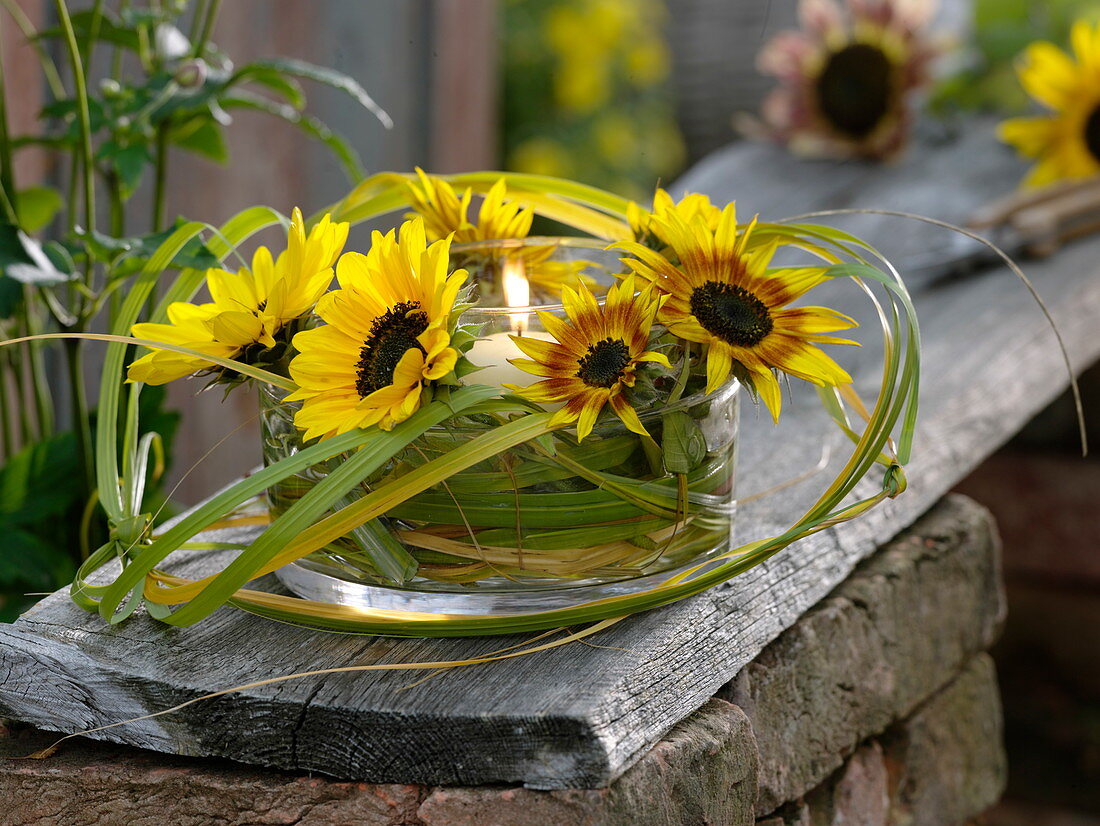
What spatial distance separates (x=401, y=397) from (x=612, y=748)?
206 millimetres

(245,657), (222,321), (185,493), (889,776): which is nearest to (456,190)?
(222,321)

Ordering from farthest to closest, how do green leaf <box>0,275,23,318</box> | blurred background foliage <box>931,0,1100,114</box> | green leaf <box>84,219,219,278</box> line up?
1. blurred background foliage <box>931,0,1100,114</box>
2. green leaf <box>0,275,23,318</box>
3. green leaf <box>84,219,219,278</box>

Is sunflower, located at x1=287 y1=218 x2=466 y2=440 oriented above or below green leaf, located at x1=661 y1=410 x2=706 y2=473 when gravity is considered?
above

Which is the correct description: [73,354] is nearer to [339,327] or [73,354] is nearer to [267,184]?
[339,327]

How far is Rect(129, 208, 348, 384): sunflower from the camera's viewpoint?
0.60m

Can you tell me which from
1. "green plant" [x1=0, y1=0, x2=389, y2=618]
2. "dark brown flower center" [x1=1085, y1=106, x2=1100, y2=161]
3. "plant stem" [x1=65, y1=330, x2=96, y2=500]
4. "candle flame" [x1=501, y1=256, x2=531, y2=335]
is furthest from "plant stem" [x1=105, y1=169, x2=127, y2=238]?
"dark brown flower center" [x1=1085, y1=106, x2=1100, y2=161]

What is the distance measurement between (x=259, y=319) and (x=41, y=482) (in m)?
0.44

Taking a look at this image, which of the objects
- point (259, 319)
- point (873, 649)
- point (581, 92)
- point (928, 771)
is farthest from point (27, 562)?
point (581, 92)

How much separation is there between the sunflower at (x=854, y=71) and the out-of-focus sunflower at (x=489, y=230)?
1.08 meters

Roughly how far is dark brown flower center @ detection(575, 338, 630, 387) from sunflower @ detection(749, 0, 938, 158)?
1277 millimetres

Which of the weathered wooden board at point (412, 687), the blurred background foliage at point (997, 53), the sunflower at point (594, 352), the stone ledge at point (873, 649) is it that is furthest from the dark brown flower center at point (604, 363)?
the blurred background foliage at point (997, 53)

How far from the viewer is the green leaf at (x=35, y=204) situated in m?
1.01

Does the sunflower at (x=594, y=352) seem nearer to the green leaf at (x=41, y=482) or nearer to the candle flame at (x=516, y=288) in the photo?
the candle flame at (x=516, y=288)

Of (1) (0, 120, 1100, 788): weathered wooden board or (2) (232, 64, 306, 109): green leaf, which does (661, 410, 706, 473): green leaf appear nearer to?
(1) (0, 120, 1100, 788): weathered wooden board
